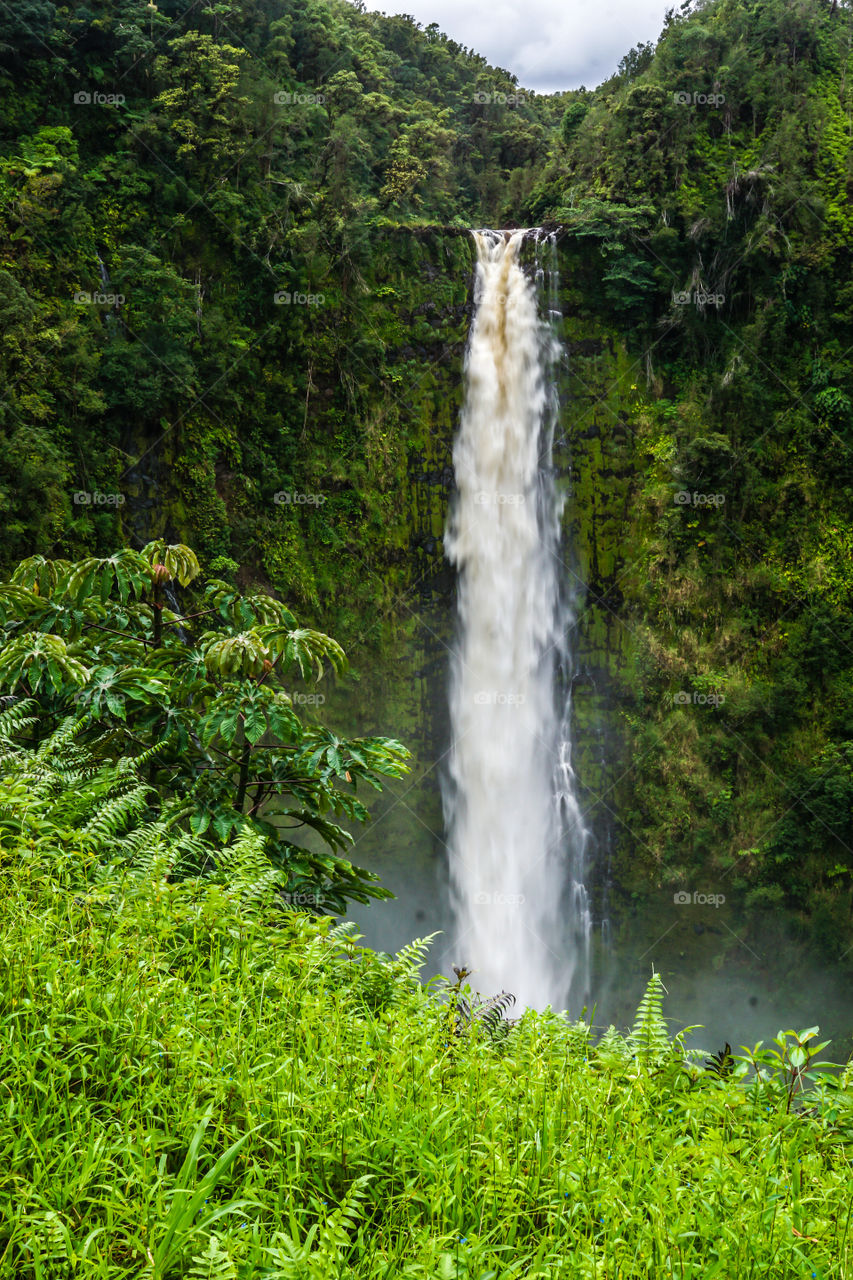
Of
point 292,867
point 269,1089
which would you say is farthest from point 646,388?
point 269,1089

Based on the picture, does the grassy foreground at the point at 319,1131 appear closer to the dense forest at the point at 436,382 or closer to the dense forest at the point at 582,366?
the dense forest at the point at 436,382

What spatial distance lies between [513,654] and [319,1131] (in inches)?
429

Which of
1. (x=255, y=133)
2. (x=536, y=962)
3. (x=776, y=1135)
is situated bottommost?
(x=536, y=962)

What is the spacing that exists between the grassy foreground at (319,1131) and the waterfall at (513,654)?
9.75m

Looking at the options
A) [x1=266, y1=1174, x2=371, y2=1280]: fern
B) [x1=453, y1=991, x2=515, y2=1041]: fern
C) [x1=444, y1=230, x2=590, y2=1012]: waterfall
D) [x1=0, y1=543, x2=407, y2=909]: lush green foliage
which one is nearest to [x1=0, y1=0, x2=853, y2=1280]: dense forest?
[x1=444, y1=230, x2=590, y2=1012]: waterfall

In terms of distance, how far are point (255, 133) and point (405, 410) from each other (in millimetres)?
4987

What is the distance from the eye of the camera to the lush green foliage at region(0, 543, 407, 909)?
9.27 ft

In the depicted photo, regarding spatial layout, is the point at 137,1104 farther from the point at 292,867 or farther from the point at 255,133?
the point at 255,133

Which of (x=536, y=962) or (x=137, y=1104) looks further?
(x=536, y=962)

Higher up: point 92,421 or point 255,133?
point 255,133

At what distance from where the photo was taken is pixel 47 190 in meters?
10.6

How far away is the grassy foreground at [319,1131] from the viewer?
1476 mm

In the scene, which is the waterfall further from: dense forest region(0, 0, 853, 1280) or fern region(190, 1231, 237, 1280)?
fern region(190, 1231, 237, 1280)

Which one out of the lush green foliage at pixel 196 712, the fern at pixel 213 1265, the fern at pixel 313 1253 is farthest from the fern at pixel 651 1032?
the fern at pixel 213 1265
